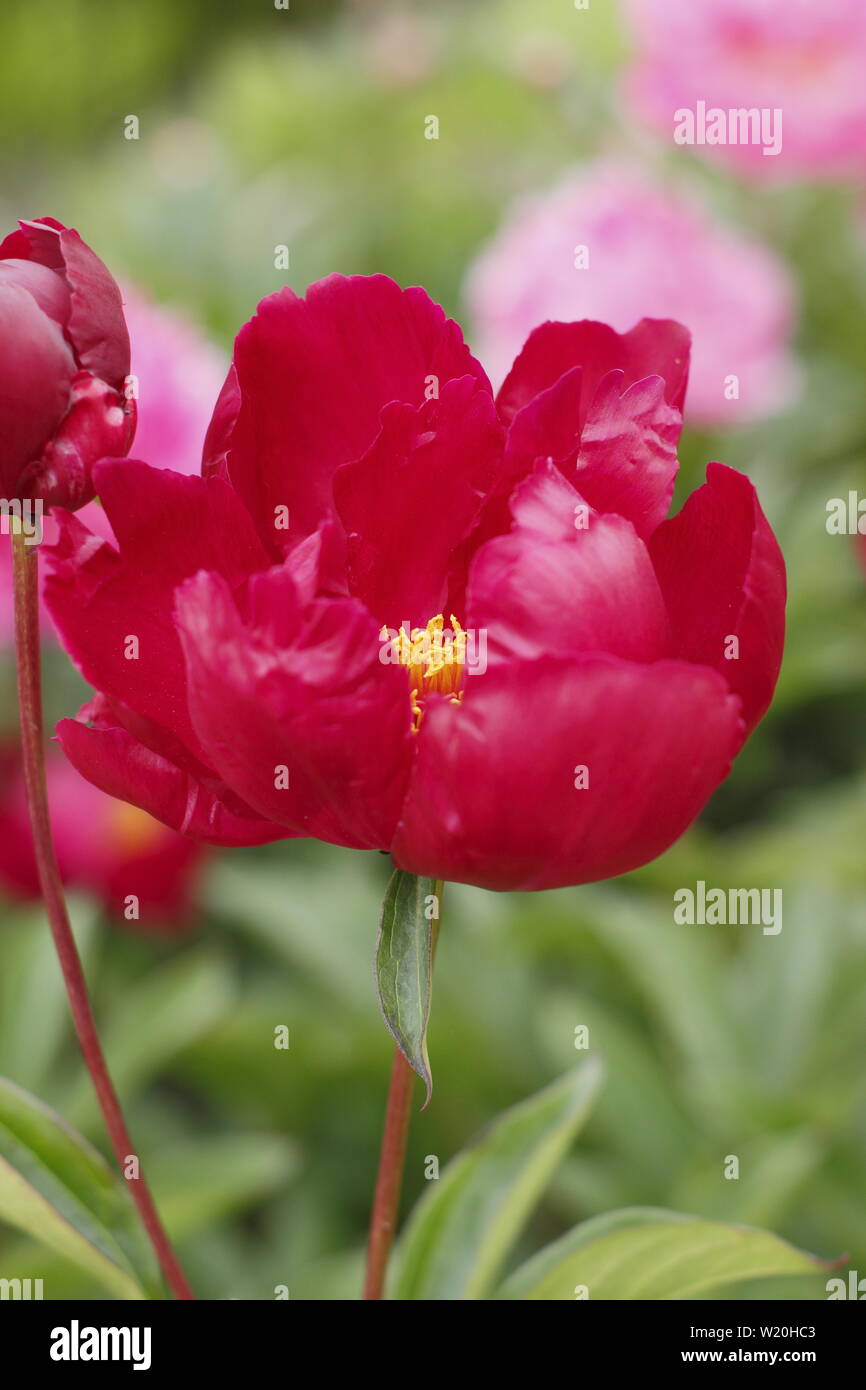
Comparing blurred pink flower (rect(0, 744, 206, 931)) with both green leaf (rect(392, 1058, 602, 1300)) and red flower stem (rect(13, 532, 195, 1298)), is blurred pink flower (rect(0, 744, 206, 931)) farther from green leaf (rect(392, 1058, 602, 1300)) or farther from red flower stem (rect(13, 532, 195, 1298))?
red flower stem (rect(13, 532, 195, 1298))

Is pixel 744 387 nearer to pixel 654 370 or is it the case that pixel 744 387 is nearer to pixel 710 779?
pixel 654 370

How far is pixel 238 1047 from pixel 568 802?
0.79 meters

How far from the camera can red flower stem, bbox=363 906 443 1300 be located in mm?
405

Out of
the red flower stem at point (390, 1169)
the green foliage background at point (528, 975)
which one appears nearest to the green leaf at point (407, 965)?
the red flower stem at point (390, 1169)

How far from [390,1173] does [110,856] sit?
84 centimetres

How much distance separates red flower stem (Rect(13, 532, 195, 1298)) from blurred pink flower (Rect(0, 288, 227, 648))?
1.79 ft

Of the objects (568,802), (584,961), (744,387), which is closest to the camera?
(568,802)

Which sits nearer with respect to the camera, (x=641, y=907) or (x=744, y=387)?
(x=641, y=907)

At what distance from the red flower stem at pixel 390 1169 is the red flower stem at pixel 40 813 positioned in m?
0.07

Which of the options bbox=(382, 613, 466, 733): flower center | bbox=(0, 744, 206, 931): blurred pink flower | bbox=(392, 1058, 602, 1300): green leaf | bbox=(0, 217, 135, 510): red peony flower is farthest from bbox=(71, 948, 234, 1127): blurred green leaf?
bbox=(0, 217, 135, 510): red peony flower

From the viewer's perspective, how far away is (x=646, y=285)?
4.17 feet

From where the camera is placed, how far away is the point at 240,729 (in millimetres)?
369

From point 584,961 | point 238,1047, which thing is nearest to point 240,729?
point 238,1047

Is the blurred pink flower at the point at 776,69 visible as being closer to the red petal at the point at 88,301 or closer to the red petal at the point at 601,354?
the red petal at the point at 601,354
